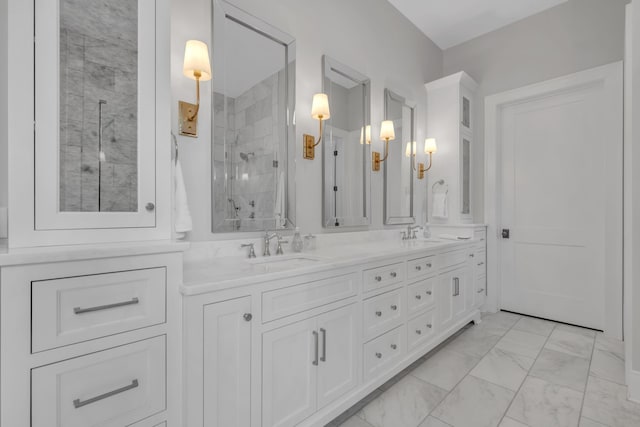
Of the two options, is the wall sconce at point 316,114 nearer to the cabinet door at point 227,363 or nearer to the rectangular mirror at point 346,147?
the rectangular mirror at point 346,147

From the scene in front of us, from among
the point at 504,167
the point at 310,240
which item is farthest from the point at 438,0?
the point at 310,240

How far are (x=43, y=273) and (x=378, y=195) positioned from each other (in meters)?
2.35

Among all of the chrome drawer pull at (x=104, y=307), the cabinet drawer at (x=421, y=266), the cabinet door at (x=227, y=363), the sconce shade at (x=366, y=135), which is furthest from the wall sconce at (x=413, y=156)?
the chrome drawer pull at (x=104, y=307)

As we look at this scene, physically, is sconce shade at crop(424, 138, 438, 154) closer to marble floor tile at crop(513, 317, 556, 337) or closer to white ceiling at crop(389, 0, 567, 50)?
white ceiling at crop(389, 0, 567, 50)

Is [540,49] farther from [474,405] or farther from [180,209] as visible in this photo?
[180,209]

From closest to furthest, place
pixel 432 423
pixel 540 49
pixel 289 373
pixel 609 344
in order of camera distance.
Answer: pixel 289 373, pixel 432 423, pixel 609 344, pixel 540 49

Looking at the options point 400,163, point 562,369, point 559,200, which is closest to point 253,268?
point 400,163

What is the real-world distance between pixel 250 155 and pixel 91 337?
1.18 m

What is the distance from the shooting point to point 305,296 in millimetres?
1396

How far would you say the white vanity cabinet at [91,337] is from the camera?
0.78 meters

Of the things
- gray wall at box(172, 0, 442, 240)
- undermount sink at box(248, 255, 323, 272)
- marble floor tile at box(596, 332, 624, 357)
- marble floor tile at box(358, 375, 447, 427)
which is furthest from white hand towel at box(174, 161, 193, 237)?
marble floor tile at box(596, 332, 624, 357)

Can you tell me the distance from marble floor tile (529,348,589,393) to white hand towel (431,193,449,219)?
1.49 m

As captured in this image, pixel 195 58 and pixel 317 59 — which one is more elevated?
pixel 317 59

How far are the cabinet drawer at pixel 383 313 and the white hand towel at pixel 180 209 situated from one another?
1.04 meters
